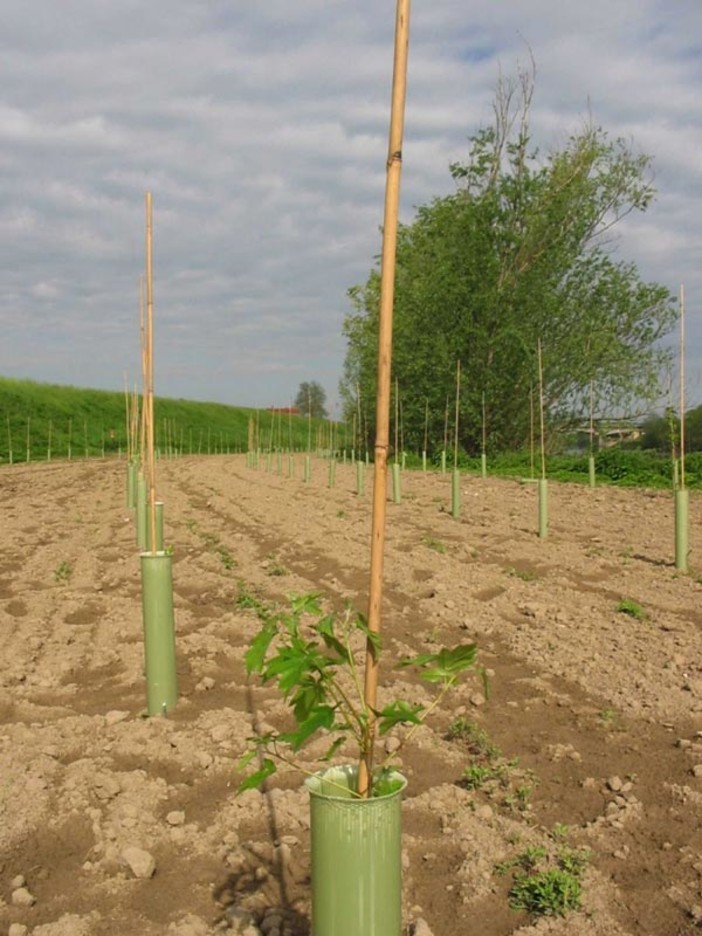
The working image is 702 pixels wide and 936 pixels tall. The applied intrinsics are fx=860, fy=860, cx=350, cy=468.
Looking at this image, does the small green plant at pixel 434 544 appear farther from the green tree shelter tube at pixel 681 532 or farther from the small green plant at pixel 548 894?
the small green plant at pixel 548 894

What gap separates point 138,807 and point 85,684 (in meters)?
1.60

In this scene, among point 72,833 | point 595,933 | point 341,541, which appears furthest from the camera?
point 341,541

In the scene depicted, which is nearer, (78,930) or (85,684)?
(78,930)

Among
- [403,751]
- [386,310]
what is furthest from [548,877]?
[386,310]

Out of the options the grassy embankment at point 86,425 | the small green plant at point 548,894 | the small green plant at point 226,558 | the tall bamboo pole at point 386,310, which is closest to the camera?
the tall bamboo pole at point 386,310

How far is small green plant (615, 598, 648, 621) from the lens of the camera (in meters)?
5.63

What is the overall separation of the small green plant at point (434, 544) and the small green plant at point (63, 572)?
3401 mm

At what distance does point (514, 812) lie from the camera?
2957 mm

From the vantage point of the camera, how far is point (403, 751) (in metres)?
3.52

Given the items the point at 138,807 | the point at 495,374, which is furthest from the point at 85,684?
the point at 495,374

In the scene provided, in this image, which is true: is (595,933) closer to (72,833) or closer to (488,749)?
(488,749)

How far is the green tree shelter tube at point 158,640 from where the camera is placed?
3.87 m

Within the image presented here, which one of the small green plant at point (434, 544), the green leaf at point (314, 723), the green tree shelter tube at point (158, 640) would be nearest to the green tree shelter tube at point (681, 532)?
the small green plant at point (434, 544)

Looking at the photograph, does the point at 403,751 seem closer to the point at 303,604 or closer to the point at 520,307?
the point at 303,604
